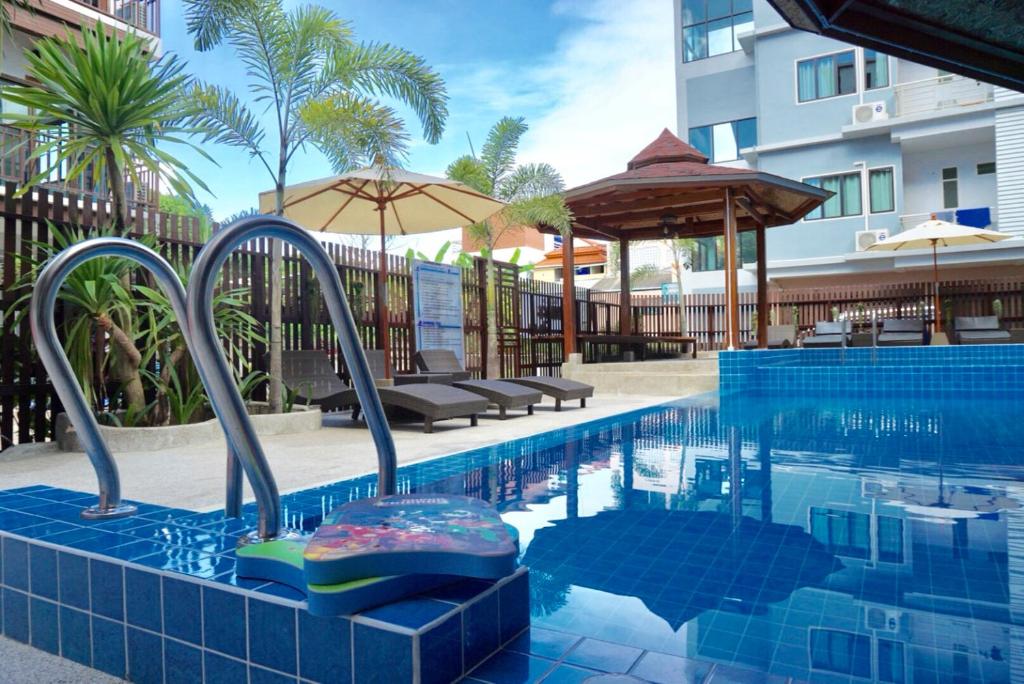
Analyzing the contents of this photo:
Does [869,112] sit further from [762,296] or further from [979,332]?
[762,296]

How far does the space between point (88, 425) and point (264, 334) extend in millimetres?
6349

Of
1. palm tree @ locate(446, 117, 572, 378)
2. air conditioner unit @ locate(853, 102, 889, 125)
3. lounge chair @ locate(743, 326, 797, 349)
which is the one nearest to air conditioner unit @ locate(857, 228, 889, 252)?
air conditioner unit @ locate(853, 102, 889, 125)

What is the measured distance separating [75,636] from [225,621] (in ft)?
2.38

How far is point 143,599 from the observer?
77.4 inches

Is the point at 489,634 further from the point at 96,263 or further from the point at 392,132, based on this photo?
the point at 392,132

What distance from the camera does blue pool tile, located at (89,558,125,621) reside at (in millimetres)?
2020

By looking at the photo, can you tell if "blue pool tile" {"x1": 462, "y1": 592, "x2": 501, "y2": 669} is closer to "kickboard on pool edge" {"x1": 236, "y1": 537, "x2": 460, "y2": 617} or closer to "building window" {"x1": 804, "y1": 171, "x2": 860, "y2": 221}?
"kickboard on pool edge" {"x1": 236, "y1": 537, "x2": 460, "y2": 617}

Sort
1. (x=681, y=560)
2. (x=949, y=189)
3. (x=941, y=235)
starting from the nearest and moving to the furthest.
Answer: (x=681, y=560) → (x=941, y=235) → (x=949, y=189)

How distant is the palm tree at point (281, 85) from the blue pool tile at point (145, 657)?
564 cm

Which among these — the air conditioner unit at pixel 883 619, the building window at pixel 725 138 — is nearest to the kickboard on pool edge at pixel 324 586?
the air conditioner unit at pixel 883 619

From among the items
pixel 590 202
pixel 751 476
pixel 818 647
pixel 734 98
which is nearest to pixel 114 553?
pixel 818 647

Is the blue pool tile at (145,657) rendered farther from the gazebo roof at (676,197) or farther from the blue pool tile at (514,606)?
the gazebo roof at (676,197)

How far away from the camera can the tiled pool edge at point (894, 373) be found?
38.8 feet

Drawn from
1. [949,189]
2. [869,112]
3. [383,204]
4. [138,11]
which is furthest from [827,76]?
[138,11]
